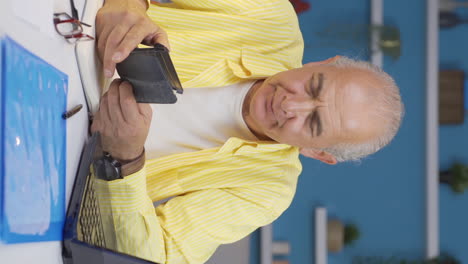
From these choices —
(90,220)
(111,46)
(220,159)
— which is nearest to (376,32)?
(220,159)

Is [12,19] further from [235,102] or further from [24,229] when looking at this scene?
[235,102]

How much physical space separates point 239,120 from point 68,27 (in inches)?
26.2

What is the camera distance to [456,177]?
229 centimetres

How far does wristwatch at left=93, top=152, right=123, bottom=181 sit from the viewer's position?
2.37 feet

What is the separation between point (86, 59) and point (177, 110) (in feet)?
1.67

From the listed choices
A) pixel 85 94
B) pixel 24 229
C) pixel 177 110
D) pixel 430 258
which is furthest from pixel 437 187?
pixel 24 229

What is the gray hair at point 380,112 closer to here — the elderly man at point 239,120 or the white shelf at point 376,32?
the elderly man at point 239,120

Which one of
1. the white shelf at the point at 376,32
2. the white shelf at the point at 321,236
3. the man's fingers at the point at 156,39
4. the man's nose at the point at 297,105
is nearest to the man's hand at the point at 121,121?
the man's fingers at the point at 156,39

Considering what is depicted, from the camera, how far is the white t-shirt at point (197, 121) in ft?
3.93

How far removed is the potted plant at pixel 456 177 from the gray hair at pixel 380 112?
1.25 m

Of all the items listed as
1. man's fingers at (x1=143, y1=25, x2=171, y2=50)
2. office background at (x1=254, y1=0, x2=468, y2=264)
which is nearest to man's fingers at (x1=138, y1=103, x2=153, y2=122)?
man's fingers at (x1=143, y1=25, x2=171, y2=50)

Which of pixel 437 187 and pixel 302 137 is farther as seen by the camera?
pixel 437 187

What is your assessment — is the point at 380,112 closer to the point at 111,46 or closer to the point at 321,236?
the point at 111,46

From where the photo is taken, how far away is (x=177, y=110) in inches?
47.4
